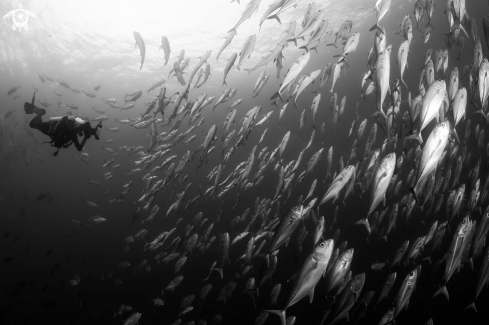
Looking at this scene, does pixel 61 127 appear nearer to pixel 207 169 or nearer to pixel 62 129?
pixel 62 129

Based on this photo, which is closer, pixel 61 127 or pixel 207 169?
pixel 61 127

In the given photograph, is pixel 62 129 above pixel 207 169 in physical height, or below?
above

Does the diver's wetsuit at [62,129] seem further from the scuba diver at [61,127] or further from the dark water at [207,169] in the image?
the dark water at [207,169]

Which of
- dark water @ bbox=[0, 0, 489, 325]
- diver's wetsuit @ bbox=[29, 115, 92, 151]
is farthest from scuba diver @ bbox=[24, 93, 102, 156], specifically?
dark water @ bbox=[0, 0, 489, 325]

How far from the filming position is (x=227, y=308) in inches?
824

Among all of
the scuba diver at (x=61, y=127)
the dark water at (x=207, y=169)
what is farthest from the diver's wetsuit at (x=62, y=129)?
the dark water at (x=207, y=169)

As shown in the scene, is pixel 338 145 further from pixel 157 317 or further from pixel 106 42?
pixel 157 317

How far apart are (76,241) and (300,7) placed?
44.4 meters

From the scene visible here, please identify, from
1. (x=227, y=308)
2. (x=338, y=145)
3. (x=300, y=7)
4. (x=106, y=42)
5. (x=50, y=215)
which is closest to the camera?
(x=300, y=7)

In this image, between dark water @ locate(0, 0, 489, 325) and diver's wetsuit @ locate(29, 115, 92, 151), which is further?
dark water @ locate(0, 0, 489, 325)

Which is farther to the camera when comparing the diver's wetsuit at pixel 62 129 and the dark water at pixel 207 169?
the dark water at pixel 207 169

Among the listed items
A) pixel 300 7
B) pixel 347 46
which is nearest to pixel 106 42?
pixel 300 7

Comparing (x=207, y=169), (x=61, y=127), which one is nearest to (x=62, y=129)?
(x=61, y=127)

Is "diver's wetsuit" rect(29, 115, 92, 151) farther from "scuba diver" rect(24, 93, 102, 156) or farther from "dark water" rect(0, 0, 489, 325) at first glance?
"dark water" rect(0, 0, 489, 325)
